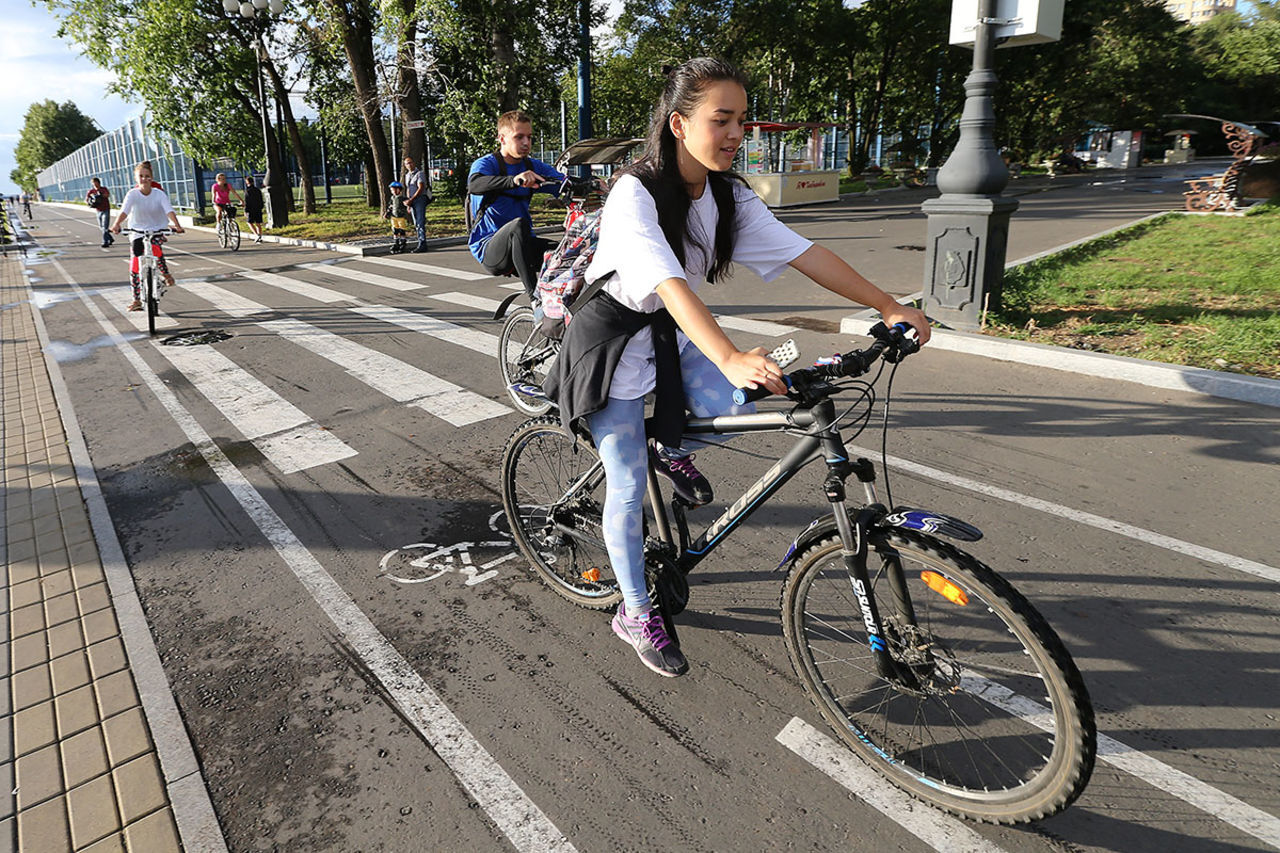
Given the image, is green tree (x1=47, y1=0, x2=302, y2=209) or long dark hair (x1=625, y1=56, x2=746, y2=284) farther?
green tree (x1=47, y1=0, x2=302, y2=209)

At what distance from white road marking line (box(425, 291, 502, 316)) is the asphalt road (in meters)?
3.61

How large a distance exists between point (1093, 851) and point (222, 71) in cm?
3401

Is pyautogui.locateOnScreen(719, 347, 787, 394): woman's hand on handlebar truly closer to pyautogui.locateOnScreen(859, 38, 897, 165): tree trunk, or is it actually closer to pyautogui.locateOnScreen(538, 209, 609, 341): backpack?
pyautogui.locateOnScreen(538, 209, 609, 341): backpack

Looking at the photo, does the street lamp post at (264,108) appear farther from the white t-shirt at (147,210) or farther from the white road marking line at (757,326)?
the white road marking line at (757,326)

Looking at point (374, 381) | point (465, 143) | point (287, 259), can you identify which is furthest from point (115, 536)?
point (465, 143)

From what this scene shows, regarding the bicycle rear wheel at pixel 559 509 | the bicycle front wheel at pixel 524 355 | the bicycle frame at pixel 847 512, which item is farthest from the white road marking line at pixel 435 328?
the bicycle frame at pixel 847 512

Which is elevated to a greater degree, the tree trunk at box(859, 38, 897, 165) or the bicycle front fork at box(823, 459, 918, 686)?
the tree trunk at box(859, 38, 897, 165)

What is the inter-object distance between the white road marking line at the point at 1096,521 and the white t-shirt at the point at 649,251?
2.36m

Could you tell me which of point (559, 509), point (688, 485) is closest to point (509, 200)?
point (559, 509)

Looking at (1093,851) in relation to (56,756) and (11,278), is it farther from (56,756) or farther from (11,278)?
(11,278)

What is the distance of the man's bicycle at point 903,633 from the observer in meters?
2.06

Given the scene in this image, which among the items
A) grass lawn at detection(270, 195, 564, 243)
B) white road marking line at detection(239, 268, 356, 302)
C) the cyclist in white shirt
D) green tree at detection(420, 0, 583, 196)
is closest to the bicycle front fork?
the cyclist in white shirt

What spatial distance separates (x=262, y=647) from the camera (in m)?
3.28

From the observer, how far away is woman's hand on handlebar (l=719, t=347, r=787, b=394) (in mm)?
2023
